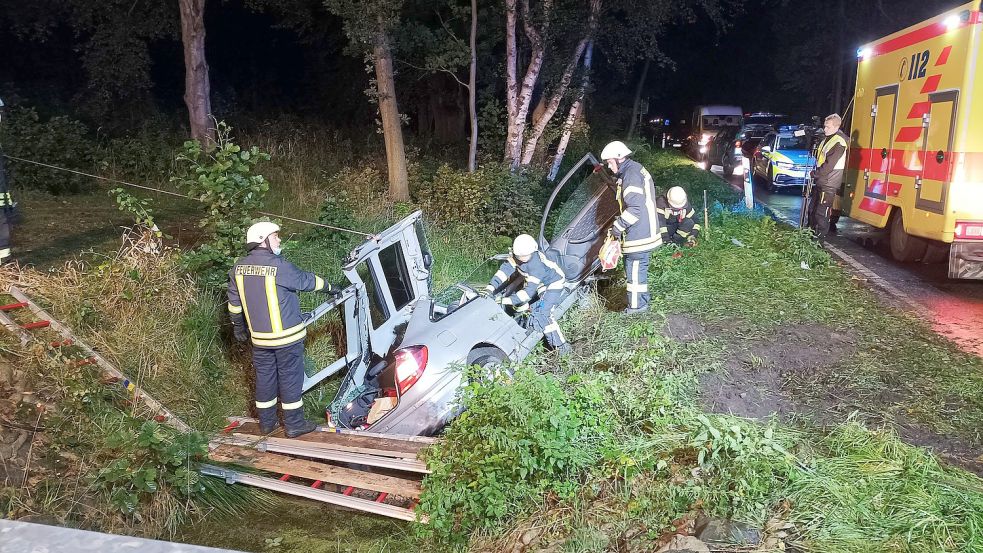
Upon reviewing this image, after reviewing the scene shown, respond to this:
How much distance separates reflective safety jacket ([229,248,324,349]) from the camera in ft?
16.9

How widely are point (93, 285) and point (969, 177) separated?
27.4 feet

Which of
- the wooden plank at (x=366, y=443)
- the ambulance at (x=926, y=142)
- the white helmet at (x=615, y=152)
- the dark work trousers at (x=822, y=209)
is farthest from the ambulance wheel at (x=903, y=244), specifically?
the wooden plank at (x=366, y=443)

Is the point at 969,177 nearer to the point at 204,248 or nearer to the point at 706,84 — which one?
the point at 204,248

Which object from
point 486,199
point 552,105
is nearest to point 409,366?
point 486,199

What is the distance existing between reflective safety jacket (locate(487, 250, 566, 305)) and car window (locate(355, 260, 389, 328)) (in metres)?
0.98

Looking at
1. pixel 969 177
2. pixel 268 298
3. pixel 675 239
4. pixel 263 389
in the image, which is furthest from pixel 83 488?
pixel 969 177

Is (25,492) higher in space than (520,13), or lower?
lower

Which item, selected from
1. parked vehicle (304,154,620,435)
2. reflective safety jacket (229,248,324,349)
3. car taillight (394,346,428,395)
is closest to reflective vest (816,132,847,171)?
parked vehicle (304,154,620,435)

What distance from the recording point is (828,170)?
898 cm

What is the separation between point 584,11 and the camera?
12422mm

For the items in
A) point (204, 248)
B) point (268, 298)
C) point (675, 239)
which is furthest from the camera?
point (675, 239)

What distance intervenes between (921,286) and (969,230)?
0.98 meters

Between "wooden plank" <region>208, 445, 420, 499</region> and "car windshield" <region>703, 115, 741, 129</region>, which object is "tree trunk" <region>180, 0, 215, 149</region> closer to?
"wooden plank" <region>208, 445, 420, 499</region>

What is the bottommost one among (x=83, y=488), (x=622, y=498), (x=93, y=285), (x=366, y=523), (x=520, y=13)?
(x=366, y=523)
